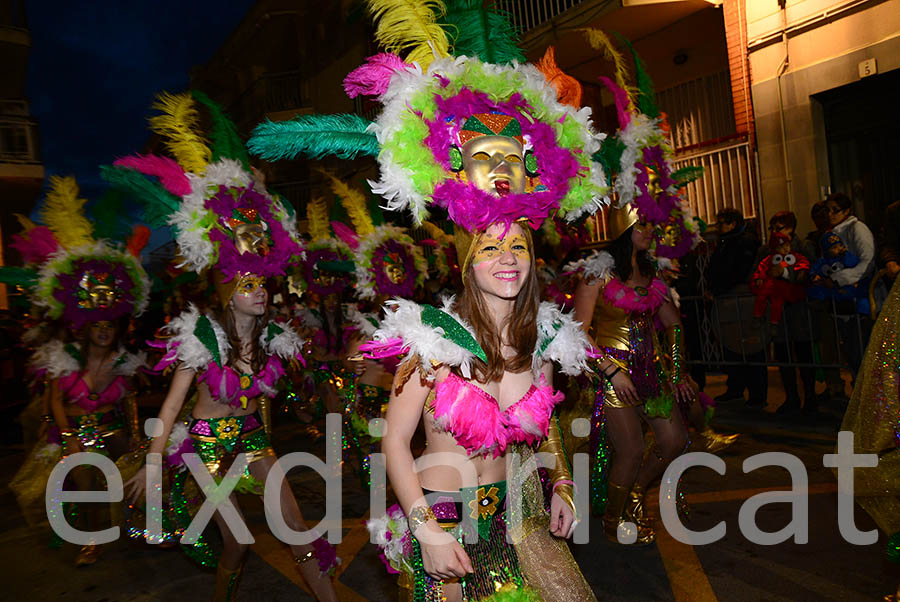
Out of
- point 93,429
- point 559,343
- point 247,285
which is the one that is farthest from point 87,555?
point 559,343

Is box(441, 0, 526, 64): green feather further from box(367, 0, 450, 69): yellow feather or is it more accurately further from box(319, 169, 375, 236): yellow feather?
box(319, 169, 375, 236): yellow feather

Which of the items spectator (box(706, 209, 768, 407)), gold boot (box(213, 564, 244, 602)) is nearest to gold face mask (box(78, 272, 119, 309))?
gold boot (box(213, 564, 244, 602))

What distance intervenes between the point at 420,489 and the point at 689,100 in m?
12.8

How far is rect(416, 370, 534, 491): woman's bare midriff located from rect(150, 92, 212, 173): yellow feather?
2.54 m

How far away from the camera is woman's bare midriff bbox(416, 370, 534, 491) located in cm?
242

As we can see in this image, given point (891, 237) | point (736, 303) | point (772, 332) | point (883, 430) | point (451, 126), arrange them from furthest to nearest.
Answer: point (736, 303)
point (772, 332)
point (891, 237)
point (883, 430)
point (451, 126)

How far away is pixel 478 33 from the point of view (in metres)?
2.82

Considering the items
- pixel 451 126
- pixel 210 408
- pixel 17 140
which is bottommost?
A: pixel 210 408

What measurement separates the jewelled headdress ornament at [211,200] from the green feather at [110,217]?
1.89 metres

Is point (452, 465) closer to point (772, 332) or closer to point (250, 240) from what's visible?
point (250, 240)

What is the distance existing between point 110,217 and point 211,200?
247 cm

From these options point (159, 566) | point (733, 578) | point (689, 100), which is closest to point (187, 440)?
point (159, 566)

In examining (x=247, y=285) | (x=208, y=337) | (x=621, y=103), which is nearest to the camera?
(x=208, y=337)

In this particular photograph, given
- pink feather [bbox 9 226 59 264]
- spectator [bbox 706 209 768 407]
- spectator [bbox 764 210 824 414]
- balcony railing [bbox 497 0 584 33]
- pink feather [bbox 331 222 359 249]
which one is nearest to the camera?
pink feather [bbox 9 226 59 264]
